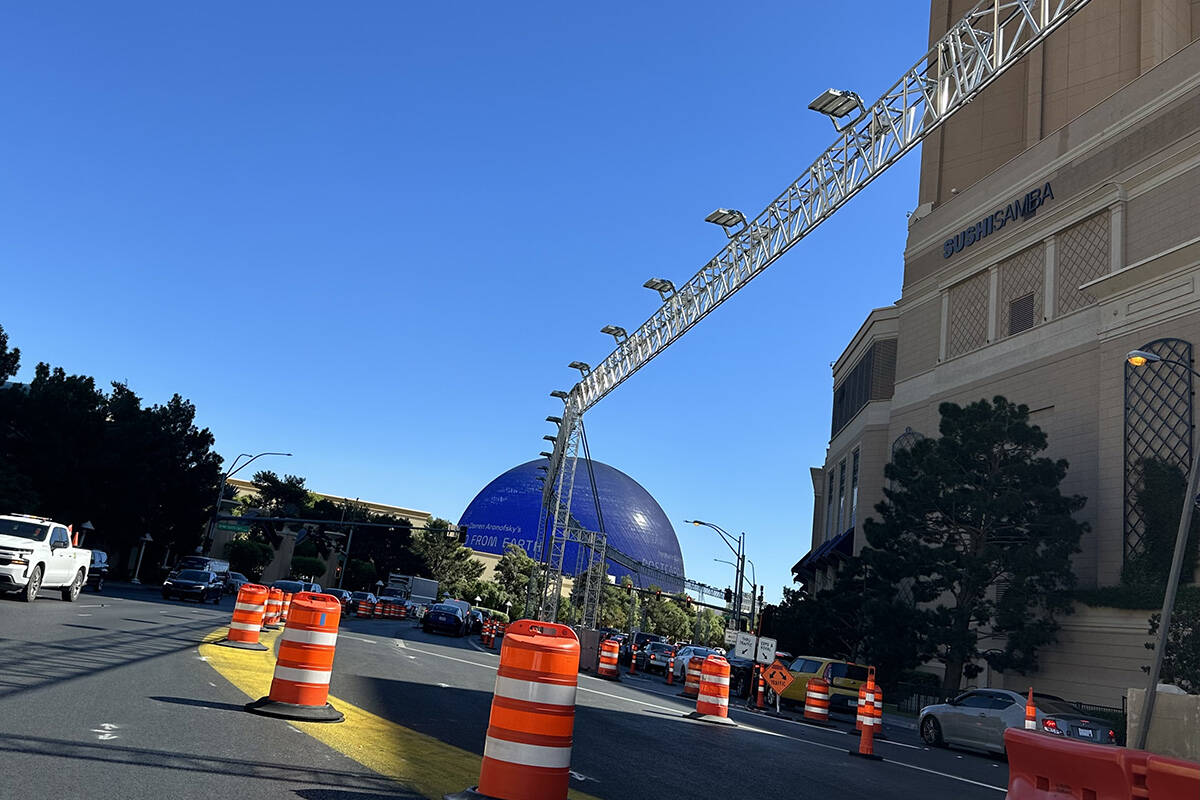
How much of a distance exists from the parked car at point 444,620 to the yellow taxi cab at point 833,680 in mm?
21732

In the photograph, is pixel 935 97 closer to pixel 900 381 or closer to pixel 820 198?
pixel 820 198

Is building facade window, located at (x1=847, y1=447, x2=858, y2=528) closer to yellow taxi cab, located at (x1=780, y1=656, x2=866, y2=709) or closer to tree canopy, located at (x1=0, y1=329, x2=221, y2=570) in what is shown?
yellow taxi cab, located at (x1=780, y1=656, x2=866, y2=709)

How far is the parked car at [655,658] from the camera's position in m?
42.2

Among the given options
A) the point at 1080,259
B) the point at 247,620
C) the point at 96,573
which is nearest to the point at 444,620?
the point at 96,573

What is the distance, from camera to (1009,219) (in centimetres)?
4081

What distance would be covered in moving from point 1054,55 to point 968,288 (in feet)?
39.5

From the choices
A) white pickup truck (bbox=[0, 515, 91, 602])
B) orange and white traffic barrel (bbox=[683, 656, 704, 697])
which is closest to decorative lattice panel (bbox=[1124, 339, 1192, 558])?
orange and white traffic barrel (bbox=[683, 656, 704, 697])

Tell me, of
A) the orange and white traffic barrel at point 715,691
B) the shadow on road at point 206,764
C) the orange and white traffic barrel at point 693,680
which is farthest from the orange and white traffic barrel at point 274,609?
the shadow on road at point 206,764

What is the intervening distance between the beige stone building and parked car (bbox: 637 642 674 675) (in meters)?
12.7

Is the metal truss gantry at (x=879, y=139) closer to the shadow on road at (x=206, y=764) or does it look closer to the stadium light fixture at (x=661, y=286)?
the stadium light fixture at (x=661, y=286)

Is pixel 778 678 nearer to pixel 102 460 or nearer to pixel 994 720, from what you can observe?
pixel 994 720

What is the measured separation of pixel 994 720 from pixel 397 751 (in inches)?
571

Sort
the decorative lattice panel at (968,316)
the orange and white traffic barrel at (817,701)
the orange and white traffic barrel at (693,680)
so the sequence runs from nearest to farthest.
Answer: the orange and white traffic barrel at (817,701) < the orange and white traffic barrel at (693,680) < the decorative lattice panel at (968,316)

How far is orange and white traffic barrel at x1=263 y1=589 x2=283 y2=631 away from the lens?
85.6ft
